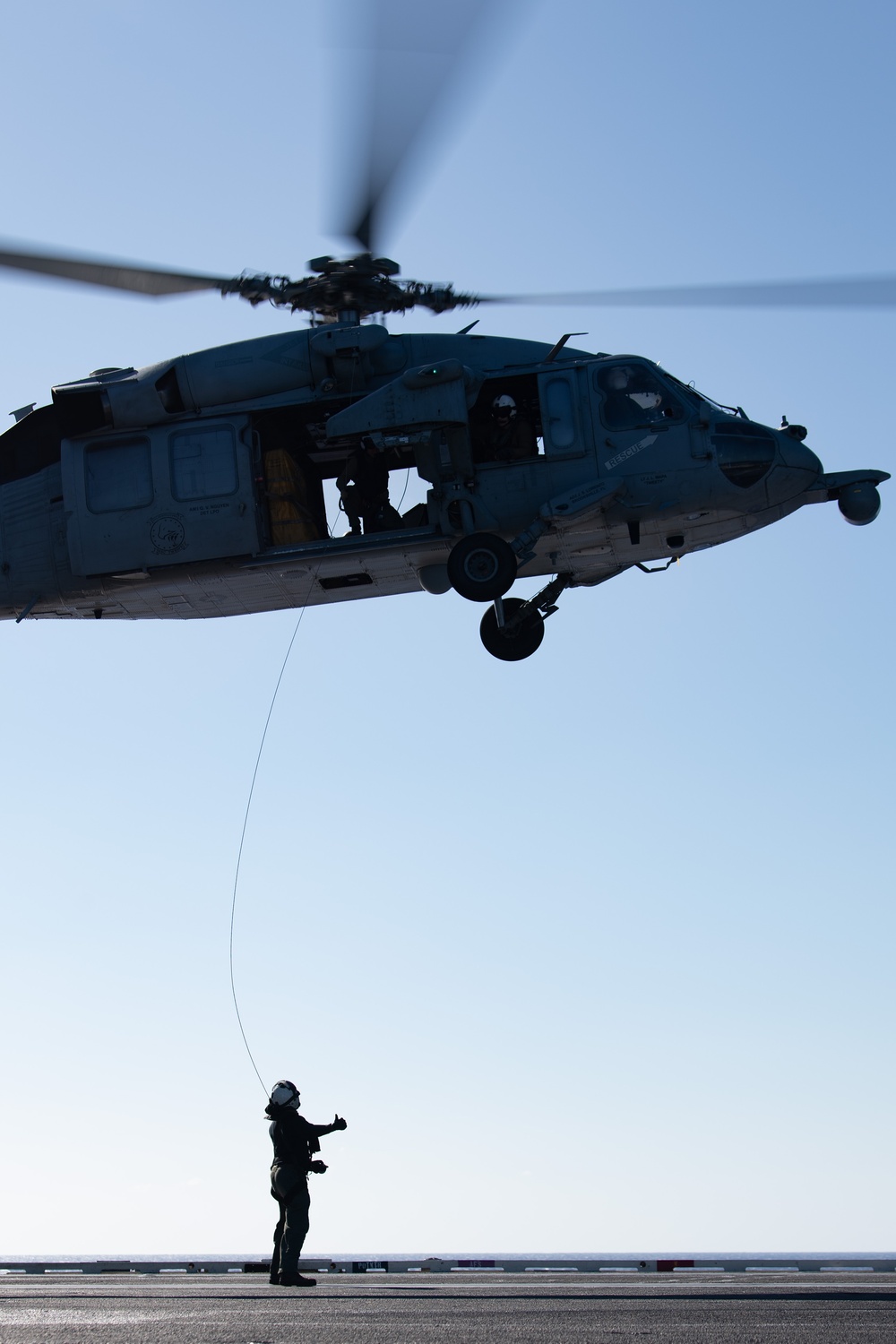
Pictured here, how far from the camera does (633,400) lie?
60.6 feet

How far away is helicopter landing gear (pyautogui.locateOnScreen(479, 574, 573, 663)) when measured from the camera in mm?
19594

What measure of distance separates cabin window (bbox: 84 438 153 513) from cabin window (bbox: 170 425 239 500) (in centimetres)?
37

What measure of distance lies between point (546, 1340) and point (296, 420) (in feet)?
42.7

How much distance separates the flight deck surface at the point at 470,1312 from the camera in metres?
8.01

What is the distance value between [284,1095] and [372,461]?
341 inches

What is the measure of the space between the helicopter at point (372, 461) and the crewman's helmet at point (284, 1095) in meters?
7.17

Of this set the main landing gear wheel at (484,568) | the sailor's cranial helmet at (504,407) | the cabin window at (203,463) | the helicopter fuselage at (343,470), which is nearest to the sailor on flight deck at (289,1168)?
the main landing gear wheel at (484,568)

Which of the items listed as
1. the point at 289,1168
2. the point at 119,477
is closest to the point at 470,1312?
the point at 289,1168

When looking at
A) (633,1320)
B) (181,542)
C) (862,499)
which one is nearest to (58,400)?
(181,542)

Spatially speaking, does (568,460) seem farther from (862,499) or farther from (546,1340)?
(546,1340)

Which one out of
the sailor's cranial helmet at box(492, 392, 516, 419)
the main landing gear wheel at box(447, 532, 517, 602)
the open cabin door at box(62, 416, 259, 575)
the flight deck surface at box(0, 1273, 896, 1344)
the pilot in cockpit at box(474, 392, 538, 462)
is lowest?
the flight deck surface at box(0, 1273, 896, 1344)

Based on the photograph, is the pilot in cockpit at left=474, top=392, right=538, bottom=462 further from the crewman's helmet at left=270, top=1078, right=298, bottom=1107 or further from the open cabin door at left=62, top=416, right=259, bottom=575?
the crewman's helmet at left=270, top=1078, right=298, bottom=1107

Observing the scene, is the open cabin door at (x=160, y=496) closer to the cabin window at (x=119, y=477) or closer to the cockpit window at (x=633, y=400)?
the cabin window at (x=119, y=477)

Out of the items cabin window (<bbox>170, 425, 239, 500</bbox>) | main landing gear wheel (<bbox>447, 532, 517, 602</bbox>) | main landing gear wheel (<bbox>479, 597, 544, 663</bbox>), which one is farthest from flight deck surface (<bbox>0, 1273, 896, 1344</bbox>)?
cabin window (<bbox>170, 425, 239, 500</bbox>)
